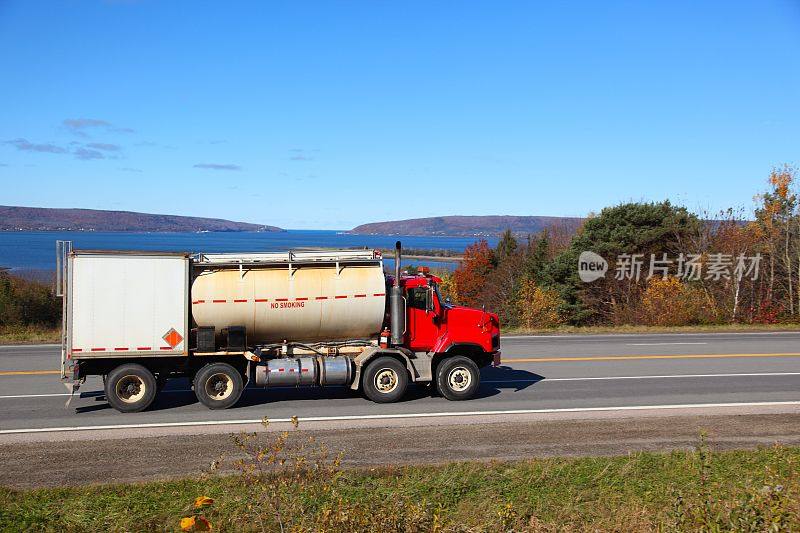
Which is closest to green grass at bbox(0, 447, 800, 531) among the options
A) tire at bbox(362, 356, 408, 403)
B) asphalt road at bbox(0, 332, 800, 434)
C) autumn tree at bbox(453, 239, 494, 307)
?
asphalt road at bbox(0, 332, 800, 434)

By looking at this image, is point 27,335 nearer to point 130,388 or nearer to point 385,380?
point 130,388

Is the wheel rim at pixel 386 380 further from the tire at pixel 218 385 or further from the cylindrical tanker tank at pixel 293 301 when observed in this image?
the tire at pixel 218 385

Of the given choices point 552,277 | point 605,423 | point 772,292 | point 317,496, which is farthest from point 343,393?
point 552,277

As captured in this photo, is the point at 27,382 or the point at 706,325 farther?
the point at 706,325

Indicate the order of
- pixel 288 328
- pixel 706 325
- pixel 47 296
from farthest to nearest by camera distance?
pixel 47 296
pixel 706 325
pixel 288 328

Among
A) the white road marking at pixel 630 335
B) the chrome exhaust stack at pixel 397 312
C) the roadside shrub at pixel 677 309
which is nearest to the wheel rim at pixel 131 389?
the chrome exhaust stack at pixel 397 312

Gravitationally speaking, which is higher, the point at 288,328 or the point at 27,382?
the point at 288,328

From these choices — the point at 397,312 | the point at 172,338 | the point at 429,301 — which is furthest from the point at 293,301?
the point at 429,301

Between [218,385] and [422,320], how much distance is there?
4681mm

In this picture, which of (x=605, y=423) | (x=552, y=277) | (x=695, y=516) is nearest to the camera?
(x=695, y=516)

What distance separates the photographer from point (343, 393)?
16.3 meters

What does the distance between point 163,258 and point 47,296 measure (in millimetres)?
27323

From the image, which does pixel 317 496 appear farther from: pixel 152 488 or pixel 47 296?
pixel 47 296

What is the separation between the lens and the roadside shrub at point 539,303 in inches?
1868
